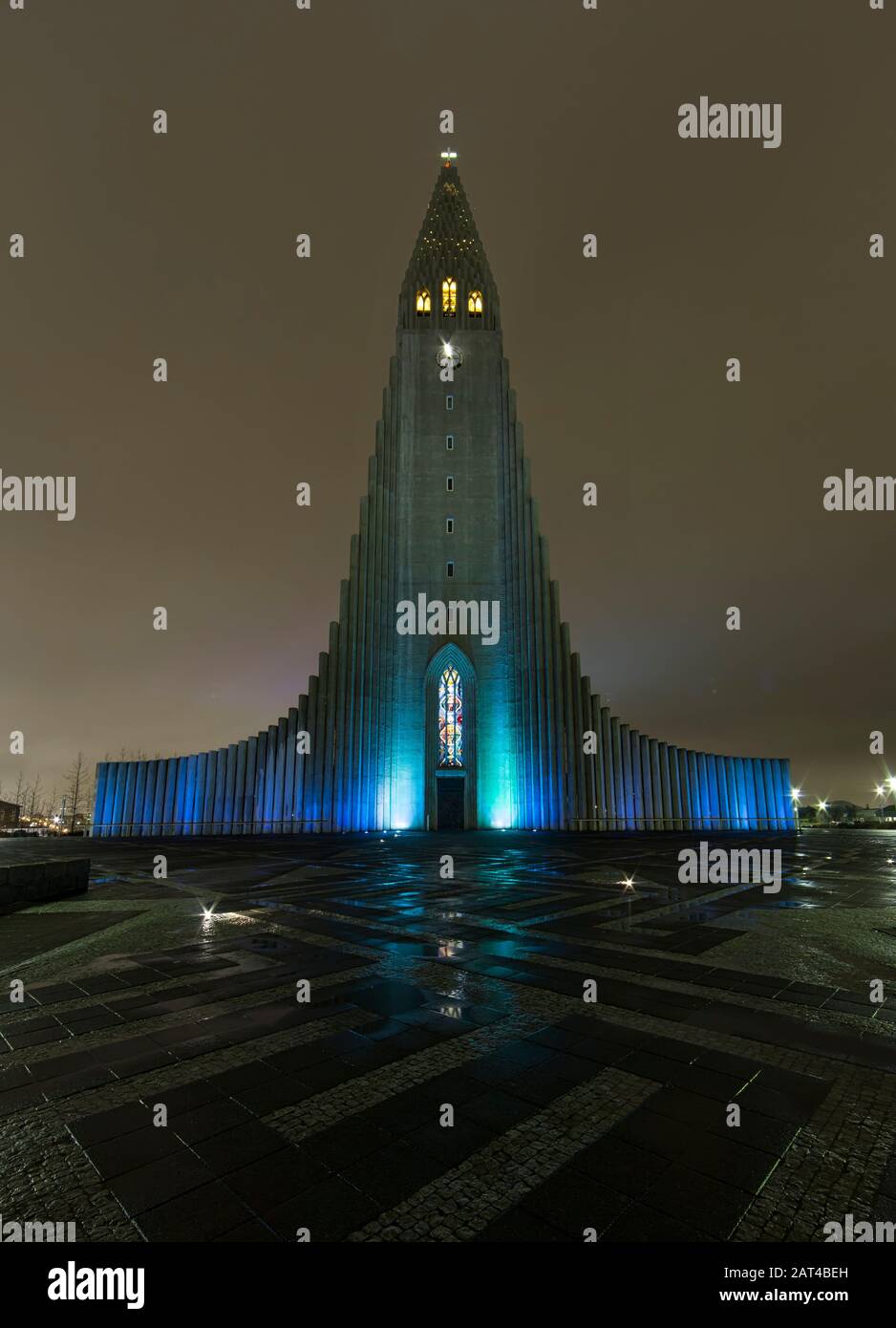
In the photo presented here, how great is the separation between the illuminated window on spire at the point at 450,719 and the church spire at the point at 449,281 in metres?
28.1

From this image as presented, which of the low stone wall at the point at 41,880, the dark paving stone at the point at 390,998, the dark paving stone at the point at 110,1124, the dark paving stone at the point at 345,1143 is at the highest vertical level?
the dark paving stone at the point at 345,1143

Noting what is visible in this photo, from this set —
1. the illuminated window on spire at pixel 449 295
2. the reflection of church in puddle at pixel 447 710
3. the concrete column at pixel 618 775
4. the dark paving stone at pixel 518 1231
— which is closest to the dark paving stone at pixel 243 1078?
the dark paving stone at pixel 518 1231

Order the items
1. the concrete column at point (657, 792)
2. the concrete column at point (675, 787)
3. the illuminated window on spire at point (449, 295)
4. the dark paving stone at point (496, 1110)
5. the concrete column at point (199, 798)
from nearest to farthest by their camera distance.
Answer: the dark paving stone at point (496, 1110) → the concrete column at point (199, 798) → the concrete column at point (657, 792) → the concrete column at point (675, 787) → the illuminated window on spire at point (449, 295)

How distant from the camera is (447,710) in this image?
44.1 m

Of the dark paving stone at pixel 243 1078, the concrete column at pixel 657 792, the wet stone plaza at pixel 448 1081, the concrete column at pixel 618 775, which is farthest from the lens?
the concrete column at pixel 657 792

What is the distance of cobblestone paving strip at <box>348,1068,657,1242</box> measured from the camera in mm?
2646

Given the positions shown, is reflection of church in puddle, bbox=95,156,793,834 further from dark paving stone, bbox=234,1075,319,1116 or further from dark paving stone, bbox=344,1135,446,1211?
dark paving stone, bbox=344,1135,446,1211

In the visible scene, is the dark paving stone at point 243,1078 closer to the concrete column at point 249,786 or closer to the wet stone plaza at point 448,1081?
the wet stone plaza at point 448,1081

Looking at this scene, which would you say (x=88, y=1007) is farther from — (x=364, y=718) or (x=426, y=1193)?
(x=364, y=718)

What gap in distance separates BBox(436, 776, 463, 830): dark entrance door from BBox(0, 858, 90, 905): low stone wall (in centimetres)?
3061

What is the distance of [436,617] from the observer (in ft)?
143

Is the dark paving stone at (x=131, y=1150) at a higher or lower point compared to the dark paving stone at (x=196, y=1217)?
lower

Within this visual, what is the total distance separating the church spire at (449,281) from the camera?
48594 mm
